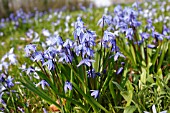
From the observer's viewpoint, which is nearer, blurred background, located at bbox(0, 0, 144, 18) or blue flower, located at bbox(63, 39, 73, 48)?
blue flower, located at bbox(63, 39, 73, 48)

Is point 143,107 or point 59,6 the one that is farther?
point 59,6

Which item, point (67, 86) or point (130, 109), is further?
point (67, 86)

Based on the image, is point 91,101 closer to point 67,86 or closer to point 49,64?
point 67,86

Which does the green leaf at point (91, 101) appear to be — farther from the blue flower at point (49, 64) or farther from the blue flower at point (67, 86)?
the blue flower at point (49, 64)

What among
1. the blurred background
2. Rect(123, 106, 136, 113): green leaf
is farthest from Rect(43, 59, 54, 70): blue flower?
the blurred background

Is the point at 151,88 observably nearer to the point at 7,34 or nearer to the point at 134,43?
the point at 134,43

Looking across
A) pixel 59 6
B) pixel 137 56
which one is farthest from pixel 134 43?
pixel 59 6

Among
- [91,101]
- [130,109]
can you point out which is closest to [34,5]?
[91,101]

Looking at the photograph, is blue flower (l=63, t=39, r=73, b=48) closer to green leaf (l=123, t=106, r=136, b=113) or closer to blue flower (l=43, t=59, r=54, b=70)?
blue flower (l=43, t=59, r=54, b=70)

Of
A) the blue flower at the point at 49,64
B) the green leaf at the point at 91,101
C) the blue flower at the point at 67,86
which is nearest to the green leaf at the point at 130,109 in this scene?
the green leaf at the point at 91,101

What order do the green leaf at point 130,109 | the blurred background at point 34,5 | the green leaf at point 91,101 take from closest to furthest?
the green leaf at point 130,109
the green leaf at point 91,101
the blurred background at point 34,5

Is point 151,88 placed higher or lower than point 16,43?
lower
